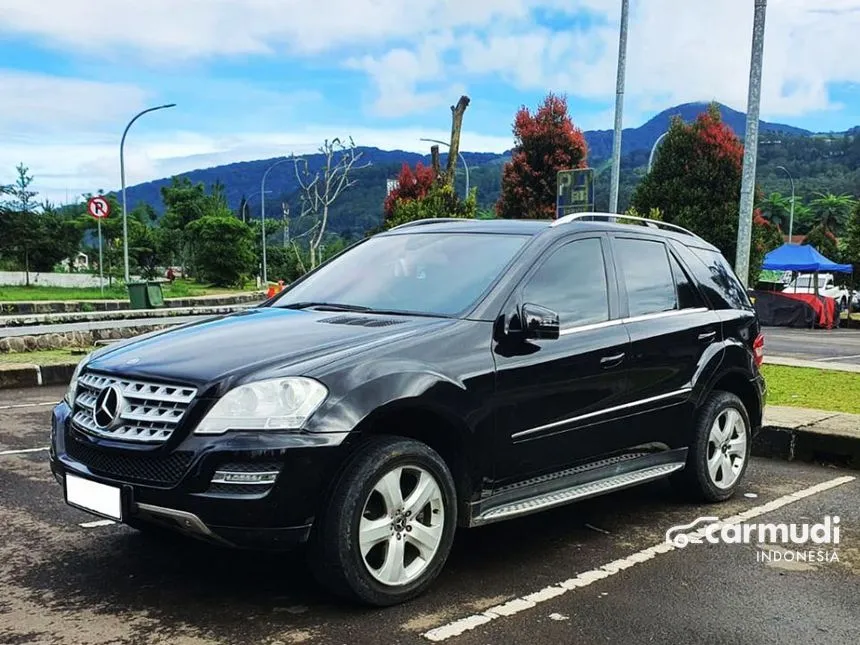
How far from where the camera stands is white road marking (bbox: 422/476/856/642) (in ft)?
11.3

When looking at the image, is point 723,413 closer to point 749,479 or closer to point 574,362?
point 749,479

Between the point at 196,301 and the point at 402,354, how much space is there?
27.3 metres

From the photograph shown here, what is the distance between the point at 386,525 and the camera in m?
3.57

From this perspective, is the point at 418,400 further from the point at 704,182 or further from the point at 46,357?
the point at 704,182

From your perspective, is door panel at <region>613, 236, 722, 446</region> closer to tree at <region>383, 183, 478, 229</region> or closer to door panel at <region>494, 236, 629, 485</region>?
door panel at <region>494, 236, 629, 485</region>

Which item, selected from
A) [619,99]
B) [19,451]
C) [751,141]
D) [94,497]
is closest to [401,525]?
[94,497]

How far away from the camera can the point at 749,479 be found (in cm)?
620

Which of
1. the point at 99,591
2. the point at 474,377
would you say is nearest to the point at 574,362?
the point at 474,377

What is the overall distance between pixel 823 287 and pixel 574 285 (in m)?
29.5

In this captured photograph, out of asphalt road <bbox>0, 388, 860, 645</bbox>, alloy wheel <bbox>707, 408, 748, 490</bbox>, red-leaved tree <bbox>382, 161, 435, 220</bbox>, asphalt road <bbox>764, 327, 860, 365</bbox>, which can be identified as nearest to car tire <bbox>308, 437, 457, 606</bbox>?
asphalt road <bbox>0, 388, 860, 645</bbox>

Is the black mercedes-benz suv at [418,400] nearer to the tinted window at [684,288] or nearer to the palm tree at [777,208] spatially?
the tinted window at [684,288]

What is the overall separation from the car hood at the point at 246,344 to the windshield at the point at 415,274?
8.4 inches

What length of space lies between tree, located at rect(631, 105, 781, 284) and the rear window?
19.0 meters

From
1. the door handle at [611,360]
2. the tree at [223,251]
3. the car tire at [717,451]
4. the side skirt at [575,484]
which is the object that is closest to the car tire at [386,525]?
the side skirt at [575,484]
